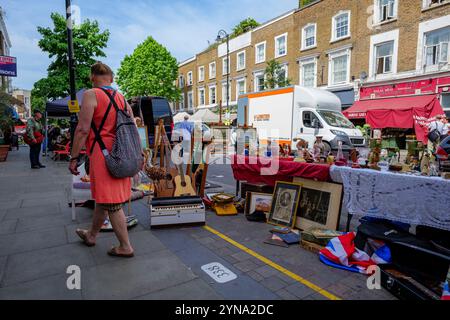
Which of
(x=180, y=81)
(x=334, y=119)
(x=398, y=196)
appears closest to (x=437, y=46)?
(x=334, y=119)

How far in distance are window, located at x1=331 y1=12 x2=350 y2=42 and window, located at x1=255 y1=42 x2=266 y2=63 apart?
723 cm

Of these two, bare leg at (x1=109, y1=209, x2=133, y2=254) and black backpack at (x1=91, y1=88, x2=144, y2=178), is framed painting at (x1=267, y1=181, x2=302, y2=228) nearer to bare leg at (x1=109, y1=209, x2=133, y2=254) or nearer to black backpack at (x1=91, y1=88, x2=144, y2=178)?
bare leg at (x1=109, y1=209, x2=133, y2=254)

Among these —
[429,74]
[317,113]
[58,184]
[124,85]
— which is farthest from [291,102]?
[124,85]

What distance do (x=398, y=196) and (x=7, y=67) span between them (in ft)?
48.1

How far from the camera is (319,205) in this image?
4.07 metres

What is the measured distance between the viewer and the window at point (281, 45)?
23.4 metres

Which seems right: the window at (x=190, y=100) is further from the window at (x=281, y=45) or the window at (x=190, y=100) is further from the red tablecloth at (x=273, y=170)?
the red tablecloth at (x=273, y=170)

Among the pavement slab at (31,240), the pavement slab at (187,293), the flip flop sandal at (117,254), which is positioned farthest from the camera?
the pavement slab at (31,240)

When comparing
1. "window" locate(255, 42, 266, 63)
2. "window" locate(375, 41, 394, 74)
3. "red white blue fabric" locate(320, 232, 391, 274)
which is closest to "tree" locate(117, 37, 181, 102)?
"window" locate(255, 42, 266, 63)

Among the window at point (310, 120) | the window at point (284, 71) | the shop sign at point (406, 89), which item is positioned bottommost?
the window at point (310, 120)

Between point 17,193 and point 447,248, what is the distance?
7.66 metres

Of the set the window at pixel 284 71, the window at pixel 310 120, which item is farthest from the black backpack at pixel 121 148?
the window at pixel 284 71

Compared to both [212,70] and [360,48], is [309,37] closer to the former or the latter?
[360,48]

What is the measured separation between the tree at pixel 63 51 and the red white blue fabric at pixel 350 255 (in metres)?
22.6
